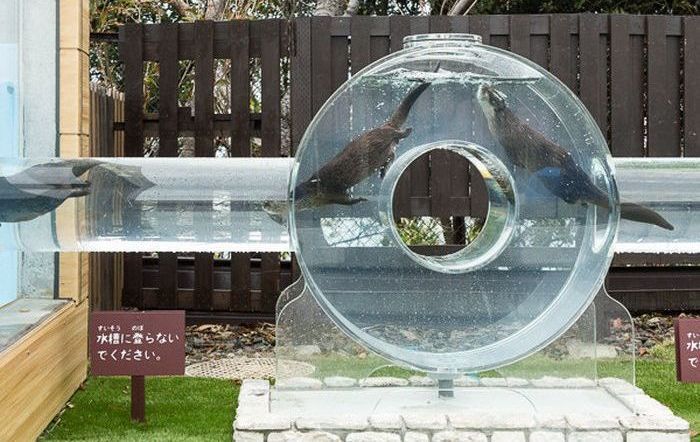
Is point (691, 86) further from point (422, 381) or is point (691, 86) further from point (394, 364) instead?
point (394, 364)

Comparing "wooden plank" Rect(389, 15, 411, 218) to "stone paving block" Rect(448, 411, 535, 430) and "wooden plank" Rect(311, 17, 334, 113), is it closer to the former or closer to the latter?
"wooden plank" Rect(311, 17, 334, 113)

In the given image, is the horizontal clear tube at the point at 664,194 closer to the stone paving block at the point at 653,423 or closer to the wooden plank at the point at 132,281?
the stone paving block at the point at 653,423

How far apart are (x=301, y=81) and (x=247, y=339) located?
1.95 metres

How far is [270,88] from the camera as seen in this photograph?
26.0ft

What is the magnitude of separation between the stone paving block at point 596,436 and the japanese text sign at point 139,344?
185 cm

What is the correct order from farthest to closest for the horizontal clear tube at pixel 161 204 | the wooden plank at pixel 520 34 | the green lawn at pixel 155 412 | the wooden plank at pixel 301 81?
1. the wooden plank at pixel 520 34
2. the wooden plank at pixel 301 81
3. the green lawn at pixel 155 412
4. the horizontal clear tube at pixel 161 204

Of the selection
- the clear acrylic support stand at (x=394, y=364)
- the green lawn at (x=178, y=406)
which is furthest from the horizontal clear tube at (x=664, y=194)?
the green lawn at (x=178, y=406)

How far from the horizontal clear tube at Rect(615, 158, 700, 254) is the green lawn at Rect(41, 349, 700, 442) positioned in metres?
0.64

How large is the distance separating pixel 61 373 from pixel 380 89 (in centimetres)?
222

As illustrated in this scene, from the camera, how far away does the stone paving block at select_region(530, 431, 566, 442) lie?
4520mm

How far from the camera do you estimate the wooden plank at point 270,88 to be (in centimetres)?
789

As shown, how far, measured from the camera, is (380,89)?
15.4ft

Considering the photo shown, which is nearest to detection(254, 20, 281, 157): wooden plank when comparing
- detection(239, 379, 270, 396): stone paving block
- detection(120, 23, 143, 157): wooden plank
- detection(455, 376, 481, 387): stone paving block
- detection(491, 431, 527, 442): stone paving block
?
detection(120, 23, 143, 157): wooden plank

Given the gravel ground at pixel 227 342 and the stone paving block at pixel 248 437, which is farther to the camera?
the gravel ground at pixel 227 342
